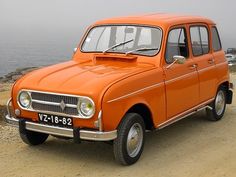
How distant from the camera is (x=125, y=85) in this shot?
6.26 metres

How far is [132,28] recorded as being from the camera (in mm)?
7773

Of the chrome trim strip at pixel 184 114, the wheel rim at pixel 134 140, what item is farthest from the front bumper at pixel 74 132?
the chrome trim strip at pixel 184 114

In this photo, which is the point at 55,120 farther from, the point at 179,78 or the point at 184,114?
the point at 184,114

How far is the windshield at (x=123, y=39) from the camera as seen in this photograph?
7477 millimetres

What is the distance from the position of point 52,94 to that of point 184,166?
6.78ft

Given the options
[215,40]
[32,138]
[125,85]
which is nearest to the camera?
[125,85]

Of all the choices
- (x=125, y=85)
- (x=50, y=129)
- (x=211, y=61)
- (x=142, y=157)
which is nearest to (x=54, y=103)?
(x=50, y=129)

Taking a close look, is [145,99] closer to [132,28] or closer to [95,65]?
[95,65]

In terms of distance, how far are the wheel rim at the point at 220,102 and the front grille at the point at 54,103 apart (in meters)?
3.94

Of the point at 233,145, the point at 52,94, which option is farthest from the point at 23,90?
Result: the point at 233,145

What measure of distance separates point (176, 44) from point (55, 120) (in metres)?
2.56

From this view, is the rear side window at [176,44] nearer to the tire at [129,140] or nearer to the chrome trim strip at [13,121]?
the tire at [129,140]

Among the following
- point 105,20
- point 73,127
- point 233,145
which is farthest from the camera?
point 105,20

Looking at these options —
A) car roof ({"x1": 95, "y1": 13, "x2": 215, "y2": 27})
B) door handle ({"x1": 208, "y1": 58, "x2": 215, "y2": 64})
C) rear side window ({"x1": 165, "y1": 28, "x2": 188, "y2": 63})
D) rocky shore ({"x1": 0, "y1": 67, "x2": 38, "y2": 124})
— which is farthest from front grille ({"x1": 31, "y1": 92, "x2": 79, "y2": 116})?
door handle ({"x1": 208, "y1": 58, "x2": 215, "y2": 64})
